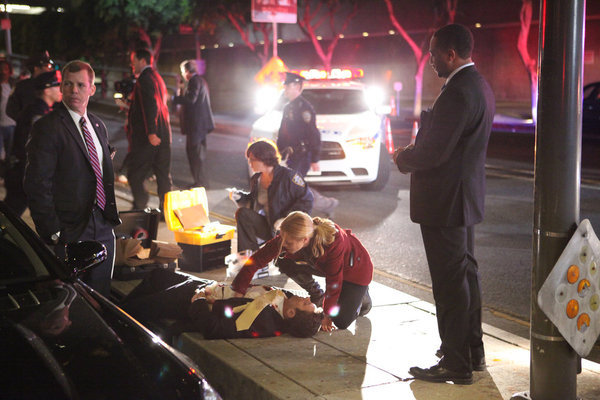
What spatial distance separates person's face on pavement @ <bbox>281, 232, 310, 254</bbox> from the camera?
5.14m

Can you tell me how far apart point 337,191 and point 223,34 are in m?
31.9

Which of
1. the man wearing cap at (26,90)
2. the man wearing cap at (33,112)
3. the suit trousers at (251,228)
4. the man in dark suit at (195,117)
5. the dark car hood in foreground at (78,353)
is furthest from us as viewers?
the man in dark suit at (195,117)

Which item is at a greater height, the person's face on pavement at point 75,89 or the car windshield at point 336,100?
the person's face on pavement at point 75,89

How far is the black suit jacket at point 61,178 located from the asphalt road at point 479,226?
302cm

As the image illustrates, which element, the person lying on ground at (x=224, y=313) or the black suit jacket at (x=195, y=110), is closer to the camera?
the person lying on ground at (x=224, y=313)

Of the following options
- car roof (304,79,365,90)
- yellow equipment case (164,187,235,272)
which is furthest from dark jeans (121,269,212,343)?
car roof (304,79,365,90)

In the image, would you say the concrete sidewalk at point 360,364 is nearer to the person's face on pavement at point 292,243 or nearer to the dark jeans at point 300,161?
the person's face on pavement at point 292,243

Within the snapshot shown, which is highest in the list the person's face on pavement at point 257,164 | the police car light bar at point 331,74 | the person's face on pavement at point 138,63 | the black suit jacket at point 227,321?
the person's face on pavement at point 138,63

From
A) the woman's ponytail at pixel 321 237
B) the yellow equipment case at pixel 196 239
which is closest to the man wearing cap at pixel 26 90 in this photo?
the yellow equipment case at pixel 196 239

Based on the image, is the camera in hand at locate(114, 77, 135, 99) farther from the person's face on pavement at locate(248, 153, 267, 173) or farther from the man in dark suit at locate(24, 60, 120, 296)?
the man in dark suit at locate(24, 60, 120, 296)

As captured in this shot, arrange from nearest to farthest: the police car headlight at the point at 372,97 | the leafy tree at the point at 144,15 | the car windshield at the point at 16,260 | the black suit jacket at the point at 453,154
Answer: the car windshield at the point at 16,260 < the black suit jacket at the point at 453,154 < the police car headlight at the point at 372,97 < the leafy tree at the point at 144,15

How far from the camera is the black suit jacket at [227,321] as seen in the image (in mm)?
5094

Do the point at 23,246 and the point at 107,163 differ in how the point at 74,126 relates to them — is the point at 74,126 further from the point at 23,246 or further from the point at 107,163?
the point at 23,246

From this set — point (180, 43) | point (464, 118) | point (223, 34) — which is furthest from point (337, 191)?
point (180, 43)
